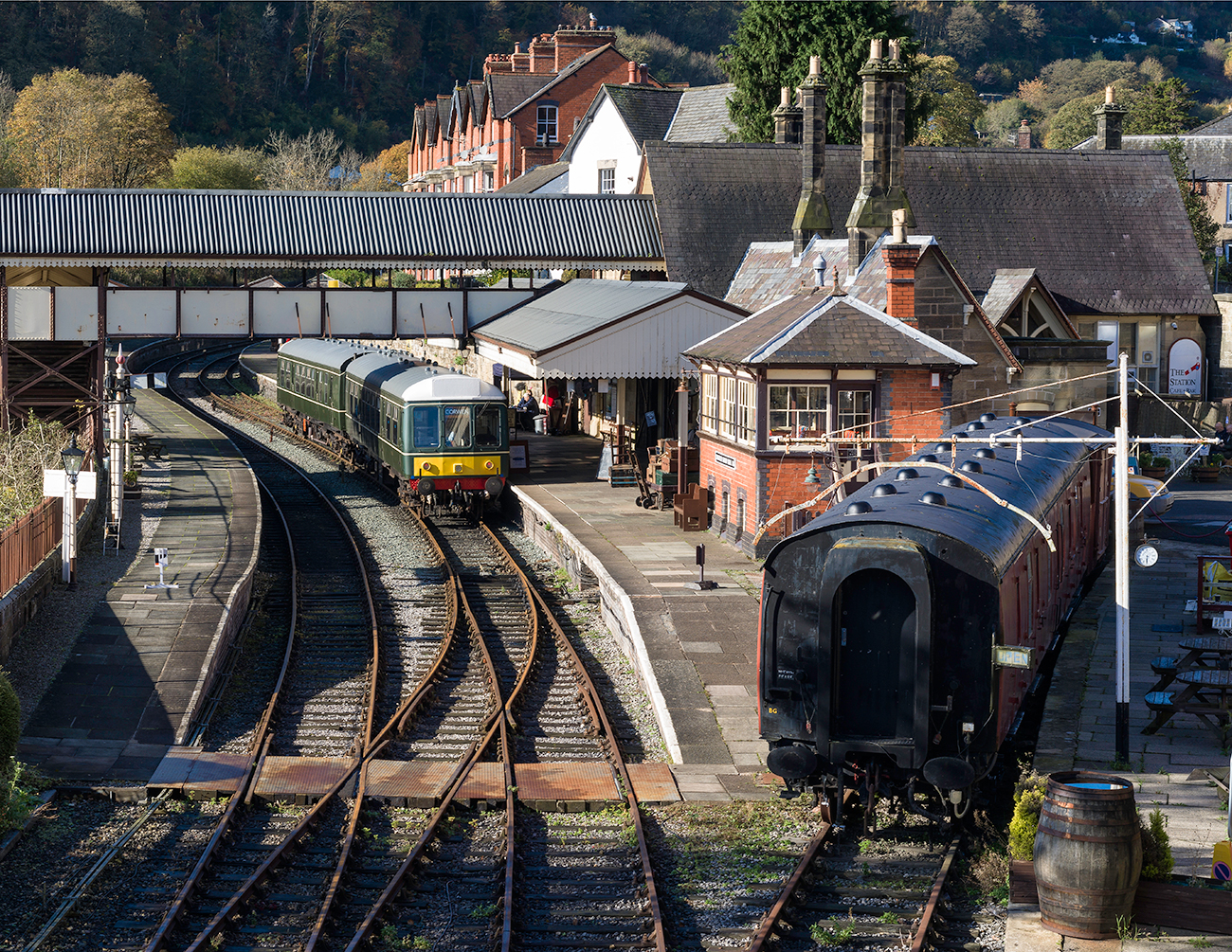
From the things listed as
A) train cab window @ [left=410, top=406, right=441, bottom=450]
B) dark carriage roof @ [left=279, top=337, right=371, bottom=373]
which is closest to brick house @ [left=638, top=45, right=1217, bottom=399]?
train cab window @ [left=410, top=406, right=441, bottom=450]

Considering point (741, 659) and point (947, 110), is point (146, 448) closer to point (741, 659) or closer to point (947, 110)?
point (741, 659)

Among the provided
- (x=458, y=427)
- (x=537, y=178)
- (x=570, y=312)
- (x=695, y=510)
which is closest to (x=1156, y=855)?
(x=695, y=510)

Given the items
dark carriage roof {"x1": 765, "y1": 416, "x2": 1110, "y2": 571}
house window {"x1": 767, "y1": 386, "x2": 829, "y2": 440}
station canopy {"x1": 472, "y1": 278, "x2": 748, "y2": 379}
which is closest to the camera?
dark carriage roof {"x1": 765, "y1": 416, "x2": 1110, "y2": 571}

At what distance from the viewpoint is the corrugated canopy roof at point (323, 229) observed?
30.7 meters

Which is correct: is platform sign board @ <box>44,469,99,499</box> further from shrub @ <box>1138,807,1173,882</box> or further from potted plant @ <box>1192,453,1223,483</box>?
potted plant @ <box>1192,453,1223,483</box>

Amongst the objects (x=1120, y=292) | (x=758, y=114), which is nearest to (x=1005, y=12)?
(x=758, y=114)

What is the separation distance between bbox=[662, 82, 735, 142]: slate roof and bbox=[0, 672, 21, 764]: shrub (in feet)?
136

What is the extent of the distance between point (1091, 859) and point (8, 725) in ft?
27.7

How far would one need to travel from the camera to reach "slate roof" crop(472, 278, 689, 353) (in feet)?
92.9

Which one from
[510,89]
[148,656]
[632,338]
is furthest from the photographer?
[510,89]

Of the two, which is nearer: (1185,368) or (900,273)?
(900,273)

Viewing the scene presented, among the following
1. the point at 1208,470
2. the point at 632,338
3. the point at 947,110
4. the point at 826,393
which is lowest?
the point at 1208,470

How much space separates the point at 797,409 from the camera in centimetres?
2242

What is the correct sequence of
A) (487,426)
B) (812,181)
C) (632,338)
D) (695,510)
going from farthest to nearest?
(812,181) < (632,338) < (487,426) < (695,510)
